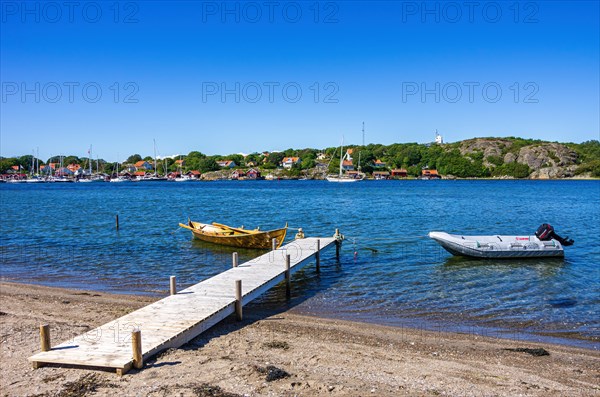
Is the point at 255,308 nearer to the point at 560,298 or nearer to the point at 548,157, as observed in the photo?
the point at 560,298

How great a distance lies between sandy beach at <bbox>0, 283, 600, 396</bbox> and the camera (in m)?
8.90

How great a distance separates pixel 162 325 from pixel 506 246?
65.7 ft

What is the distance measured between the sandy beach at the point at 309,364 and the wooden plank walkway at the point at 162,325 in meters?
0.25

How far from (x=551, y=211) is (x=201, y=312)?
5439 cm

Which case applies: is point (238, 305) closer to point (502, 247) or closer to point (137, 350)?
point (137, 350)

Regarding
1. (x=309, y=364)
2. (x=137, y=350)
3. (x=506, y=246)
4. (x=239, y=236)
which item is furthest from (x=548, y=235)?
(x=137, y=350)

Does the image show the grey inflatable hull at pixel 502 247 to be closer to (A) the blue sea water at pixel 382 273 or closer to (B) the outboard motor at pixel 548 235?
(B) the outboard motor at pixel 548 235

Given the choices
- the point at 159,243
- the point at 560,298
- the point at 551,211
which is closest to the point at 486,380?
the point at 560,298

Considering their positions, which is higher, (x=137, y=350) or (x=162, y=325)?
(x=137, y=350)

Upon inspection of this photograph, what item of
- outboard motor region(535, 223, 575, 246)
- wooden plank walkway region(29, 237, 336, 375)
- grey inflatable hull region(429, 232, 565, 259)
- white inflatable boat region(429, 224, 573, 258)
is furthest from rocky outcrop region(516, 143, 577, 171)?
wooden plank walkway region(29, 237, 336, 375)

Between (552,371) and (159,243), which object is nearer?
(552,371)

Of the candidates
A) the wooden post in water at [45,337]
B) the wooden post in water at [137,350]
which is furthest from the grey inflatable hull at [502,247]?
A: the wooden post in water at [45,337]

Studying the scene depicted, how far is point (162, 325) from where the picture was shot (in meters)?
11.4

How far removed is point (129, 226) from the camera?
41062 mm
